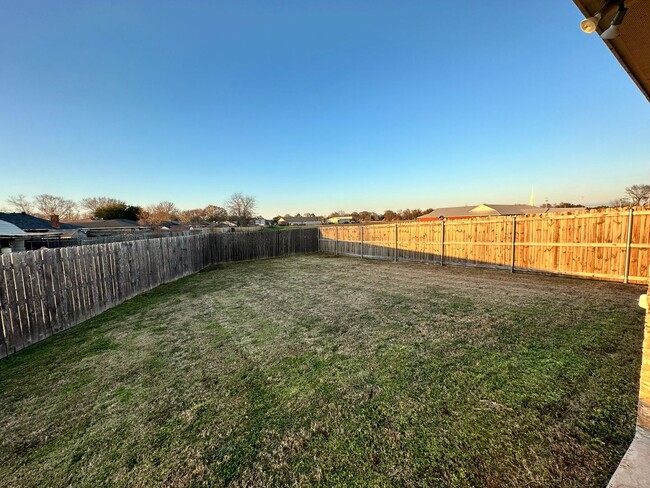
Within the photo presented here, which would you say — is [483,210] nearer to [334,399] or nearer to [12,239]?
[334,399]

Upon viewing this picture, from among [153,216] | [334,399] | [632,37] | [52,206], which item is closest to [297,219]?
[153,216]

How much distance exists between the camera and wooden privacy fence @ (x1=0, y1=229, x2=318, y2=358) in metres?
3.86

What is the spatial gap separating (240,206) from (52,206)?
4260 centimetres

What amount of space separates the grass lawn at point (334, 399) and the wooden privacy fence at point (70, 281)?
1.32 ft

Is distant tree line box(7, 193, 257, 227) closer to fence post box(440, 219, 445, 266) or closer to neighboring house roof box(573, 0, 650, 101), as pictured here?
fence post box(440, 219, 445, 266)

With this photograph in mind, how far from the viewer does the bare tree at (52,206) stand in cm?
5769

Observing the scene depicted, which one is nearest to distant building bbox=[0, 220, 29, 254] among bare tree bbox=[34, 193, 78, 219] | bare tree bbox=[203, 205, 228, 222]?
bare tree bbox=[34, 193, 78, 219]

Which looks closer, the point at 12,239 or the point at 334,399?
the point at 334,399

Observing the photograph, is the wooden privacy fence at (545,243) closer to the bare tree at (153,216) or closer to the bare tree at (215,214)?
the bare tree at (153,216)

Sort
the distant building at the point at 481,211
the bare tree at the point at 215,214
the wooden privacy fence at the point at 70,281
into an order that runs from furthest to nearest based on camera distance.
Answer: the bare tree at the point at 215,214
the distant building at the point at 481,211
the wooden privacy fence at the point at 70,281

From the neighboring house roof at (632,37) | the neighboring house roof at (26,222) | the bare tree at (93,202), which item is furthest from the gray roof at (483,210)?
the bare tree at (93,202)

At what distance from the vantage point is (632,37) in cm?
201

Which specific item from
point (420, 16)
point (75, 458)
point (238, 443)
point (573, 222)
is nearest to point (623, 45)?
point (238, 443)

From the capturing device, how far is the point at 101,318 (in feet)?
17.7
